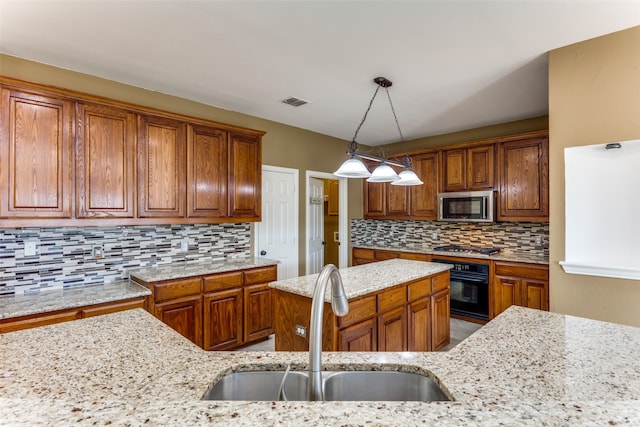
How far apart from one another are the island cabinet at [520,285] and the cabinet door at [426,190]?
4.00 ft

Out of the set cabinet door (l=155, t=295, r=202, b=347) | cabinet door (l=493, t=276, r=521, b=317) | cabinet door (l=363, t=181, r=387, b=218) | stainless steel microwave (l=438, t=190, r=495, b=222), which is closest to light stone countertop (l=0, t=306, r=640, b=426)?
cabinet door (l=155, t=295, r=202, b=347)

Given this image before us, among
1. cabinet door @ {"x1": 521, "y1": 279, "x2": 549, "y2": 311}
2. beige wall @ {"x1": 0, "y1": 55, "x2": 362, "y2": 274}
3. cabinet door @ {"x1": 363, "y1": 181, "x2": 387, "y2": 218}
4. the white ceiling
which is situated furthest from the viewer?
cabinet door @ {"x1": 363, "y1": 181, "x2": 387, "y2": 218}

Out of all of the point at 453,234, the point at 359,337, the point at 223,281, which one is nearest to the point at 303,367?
the point at 359,337

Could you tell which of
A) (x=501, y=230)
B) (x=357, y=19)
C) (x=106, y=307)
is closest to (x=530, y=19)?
(x=357, y=19)

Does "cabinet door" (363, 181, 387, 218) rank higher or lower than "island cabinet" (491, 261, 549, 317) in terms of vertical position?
higher

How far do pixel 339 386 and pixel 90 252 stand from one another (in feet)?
9.27

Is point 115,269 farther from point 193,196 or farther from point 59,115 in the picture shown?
point 59,115

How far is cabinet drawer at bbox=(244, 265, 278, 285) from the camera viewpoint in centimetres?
344

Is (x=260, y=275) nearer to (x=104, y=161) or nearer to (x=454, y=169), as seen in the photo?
(x=104, y=161)

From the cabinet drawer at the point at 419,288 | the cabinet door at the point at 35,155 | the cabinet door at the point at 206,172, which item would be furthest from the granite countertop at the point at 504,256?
the cabinet door at the point at 35,155

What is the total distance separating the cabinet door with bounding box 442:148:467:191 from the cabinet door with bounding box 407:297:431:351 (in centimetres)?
221

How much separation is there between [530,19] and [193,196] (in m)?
3.08

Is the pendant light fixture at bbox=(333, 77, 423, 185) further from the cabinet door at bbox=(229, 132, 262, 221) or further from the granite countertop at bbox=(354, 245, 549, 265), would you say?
the granite countertop at bbox=(354, 245, 549, 265)

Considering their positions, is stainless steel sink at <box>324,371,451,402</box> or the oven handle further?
the oven handle
